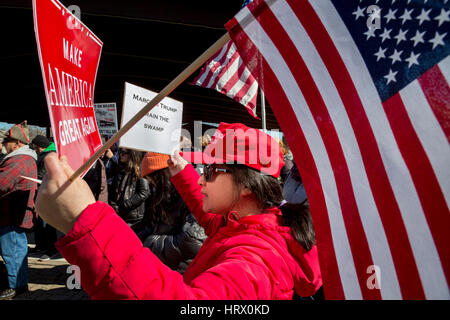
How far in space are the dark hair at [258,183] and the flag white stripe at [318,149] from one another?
64 centimetres

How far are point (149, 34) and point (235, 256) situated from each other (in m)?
6.80

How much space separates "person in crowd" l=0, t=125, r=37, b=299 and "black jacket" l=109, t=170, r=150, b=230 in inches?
46.8

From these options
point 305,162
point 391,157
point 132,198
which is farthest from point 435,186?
point 132,198

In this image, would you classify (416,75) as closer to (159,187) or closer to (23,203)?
(159,187)

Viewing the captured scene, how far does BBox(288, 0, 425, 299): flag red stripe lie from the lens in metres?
0.81

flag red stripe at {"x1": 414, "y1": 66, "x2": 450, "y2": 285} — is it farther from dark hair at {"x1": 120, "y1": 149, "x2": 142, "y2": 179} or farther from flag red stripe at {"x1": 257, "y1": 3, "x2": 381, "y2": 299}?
dark hair at {"x1": 120, "y1": 149, "x2": 142, "y2": 179}

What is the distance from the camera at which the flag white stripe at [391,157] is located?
78cm

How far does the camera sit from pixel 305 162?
38.5 inches

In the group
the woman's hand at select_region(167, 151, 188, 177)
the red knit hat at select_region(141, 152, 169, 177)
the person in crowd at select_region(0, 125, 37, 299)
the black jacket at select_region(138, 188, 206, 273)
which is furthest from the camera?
the person in crowd at select_region(0, 125, 37, 299)

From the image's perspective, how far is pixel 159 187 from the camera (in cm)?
305

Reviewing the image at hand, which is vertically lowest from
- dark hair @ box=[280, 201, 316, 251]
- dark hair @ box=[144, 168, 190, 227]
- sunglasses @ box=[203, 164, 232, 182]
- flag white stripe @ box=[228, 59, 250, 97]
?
dark hair @ box=[280, 201, 316, 251]

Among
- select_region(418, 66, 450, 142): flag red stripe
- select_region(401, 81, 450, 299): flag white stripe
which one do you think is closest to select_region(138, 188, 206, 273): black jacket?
select_region(401, 81, 450, 299): flag white stripe

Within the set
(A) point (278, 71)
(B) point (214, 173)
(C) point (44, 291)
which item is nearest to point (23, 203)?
(C) point (44, 291)

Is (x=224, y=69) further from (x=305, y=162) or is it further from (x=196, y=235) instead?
(x=305, y=162)
